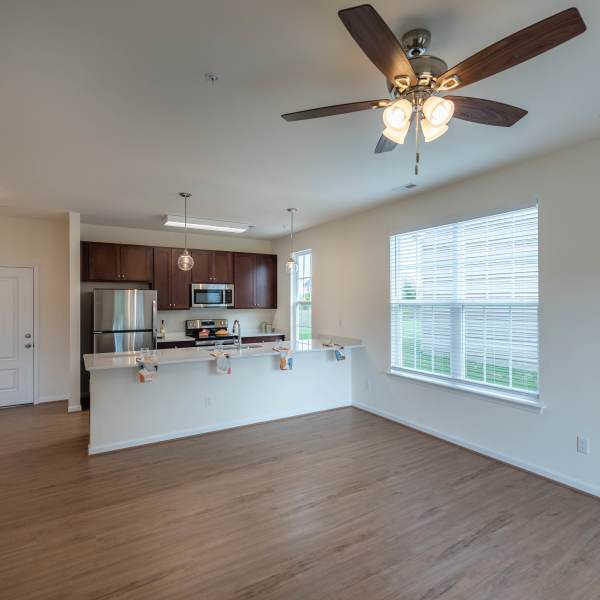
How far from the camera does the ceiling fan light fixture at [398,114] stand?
159 centimetres

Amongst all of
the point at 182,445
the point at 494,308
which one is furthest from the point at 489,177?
the point at 182,445

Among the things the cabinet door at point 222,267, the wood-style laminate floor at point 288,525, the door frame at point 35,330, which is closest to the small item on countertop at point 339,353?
the wood-style laminate floor at point 288,525

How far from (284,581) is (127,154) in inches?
125

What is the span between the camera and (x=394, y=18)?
1.59 metres

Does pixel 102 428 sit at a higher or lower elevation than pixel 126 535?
higher

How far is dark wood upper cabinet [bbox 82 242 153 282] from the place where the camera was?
212 inches

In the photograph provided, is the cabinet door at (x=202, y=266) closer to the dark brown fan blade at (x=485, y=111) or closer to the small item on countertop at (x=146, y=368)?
the small item on countertop at (x=146, y=368)

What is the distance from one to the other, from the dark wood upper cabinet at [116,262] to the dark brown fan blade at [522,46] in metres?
5.18

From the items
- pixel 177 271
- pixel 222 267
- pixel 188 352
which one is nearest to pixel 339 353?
pixel 188 352

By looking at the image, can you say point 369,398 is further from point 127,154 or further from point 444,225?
point 127,154

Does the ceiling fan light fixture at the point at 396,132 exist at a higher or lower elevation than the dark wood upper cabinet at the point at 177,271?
higher

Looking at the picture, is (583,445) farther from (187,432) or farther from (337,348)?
(187,432)

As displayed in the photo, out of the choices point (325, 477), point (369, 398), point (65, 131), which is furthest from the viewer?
point (369, 398)

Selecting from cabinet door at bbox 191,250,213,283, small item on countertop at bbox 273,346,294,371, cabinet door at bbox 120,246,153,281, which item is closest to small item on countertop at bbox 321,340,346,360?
small item on countertop at bbox 273,346,294,371
